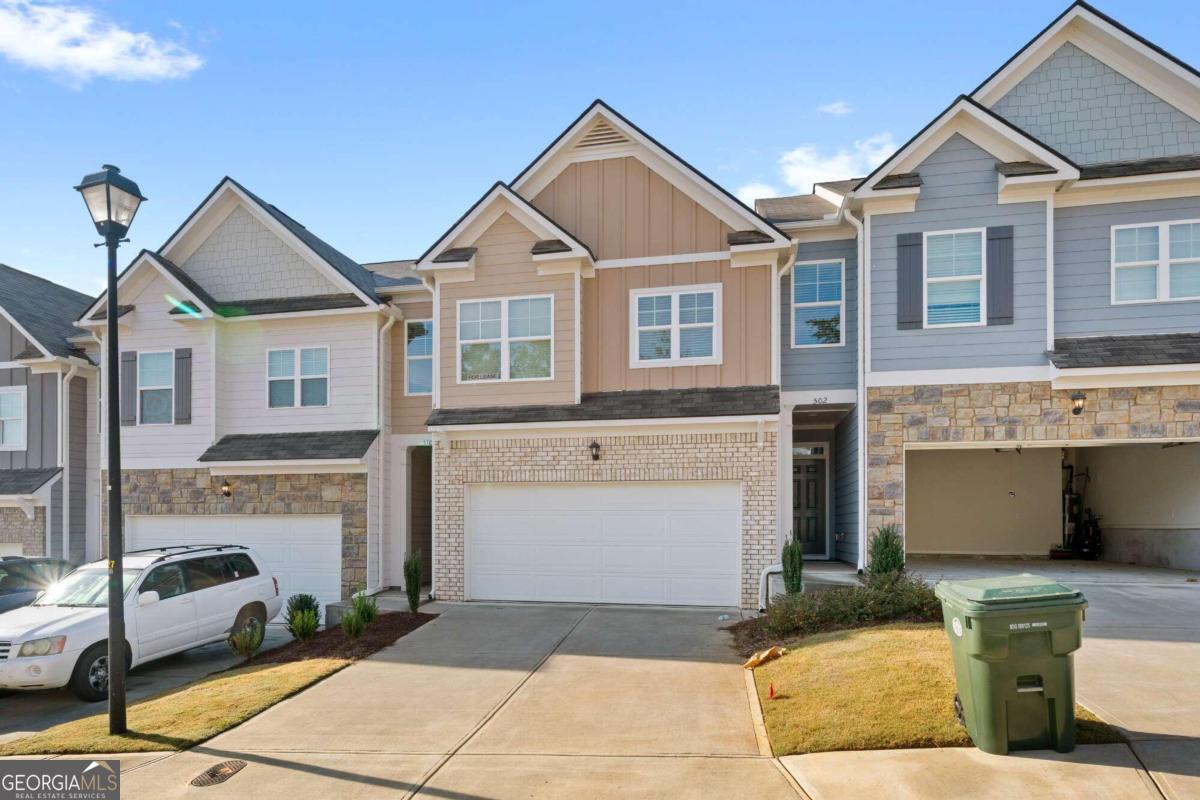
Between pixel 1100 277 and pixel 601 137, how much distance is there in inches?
335

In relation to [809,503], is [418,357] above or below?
above

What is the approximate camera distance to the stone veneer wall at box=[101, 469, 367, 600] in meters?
15.2

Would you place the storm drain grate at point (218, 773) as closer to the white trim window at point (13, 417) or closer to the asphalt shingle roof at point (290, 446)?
the asphalt shingle roof at point (290, 446)

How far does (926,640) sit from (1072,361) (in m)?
5.80

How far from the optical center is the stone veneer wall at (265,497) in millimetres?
15203

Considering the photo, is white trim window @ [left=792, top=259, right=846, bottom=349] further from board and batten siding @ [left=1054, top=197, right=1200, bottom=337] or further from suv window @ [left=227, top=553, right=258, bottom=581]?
suv window @ [left=227, top=553, right=258, bottom=581]

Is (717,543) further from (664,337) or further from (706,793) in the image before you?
(706,793)

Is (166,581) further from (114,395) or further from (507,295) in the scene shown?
(507,295)

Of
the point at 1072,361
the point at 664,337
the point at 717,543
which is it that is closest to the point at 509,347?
the point at 664,337

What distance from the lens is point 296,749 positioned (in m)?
6.84

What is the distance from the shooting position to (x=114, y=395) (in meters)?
7.58

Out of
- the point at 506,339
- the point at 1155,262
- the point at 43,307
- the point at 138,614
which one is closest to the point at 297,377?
the point at 506,339

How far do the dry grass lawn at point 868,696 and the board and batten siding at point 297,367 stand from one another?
33.4 feet

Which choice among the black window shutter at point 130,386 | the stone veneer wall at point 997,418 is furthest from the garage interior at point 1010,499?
the black window shutter at point 130,386
